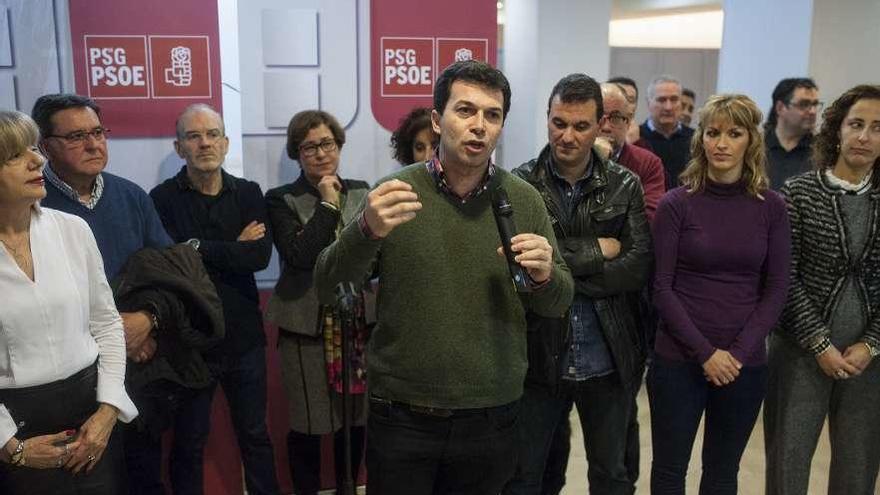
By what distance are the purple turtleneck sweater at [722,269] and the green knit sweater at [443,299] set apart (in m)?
0.66

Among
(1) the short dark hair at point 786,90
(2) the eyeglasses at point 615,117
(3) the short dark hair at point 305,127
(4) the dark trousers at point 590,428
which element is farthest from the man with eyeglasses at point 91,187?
(1) the short dark hair at point 786,90

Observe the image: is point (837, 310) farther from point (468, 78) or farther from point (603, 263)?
point (468, 78)

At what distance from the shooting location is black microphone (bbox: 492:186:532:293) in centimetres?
157

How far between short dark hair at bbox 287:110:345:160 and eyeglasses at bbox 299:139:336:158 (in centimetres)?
3

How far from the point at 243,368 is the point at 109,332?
68 cm

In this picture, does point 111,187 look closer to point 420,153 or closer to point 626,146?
point 420,153

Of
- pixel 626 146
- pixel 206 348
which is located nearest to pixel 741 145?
pixel 626 146

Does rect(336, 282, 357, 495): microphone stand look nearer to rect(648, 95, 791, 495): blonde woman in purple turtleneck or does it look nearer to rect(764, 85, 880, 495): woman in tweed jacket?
rect(648, 95, 791, 495): blonde woman in purple turtleneck

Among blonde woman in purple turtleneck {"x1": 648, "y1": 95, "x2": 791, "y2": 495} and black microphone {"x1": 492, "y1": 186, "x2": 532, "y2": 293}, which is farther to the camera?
blonde woman in purple turtleneck {"x1": 648, "y1": 95, "x2": 791, "y2": 495}

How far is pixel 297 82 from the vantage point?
2902mm

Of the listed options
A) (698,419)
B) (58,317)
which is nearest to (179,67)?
(58,317)

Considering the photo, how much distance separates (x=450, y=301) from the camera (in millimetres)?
1674

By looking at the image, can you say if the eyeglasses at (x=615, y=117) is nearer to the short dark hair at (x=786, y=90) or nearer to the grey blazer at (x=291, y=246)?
the grey blazer at (x=291, y=246)

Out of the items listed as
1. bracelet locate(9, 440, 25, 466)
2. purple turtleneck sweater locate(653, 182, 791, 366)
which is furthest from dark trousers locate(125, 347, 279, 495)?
purple turtleneck sweater locate(653, 182, 791, 366)
